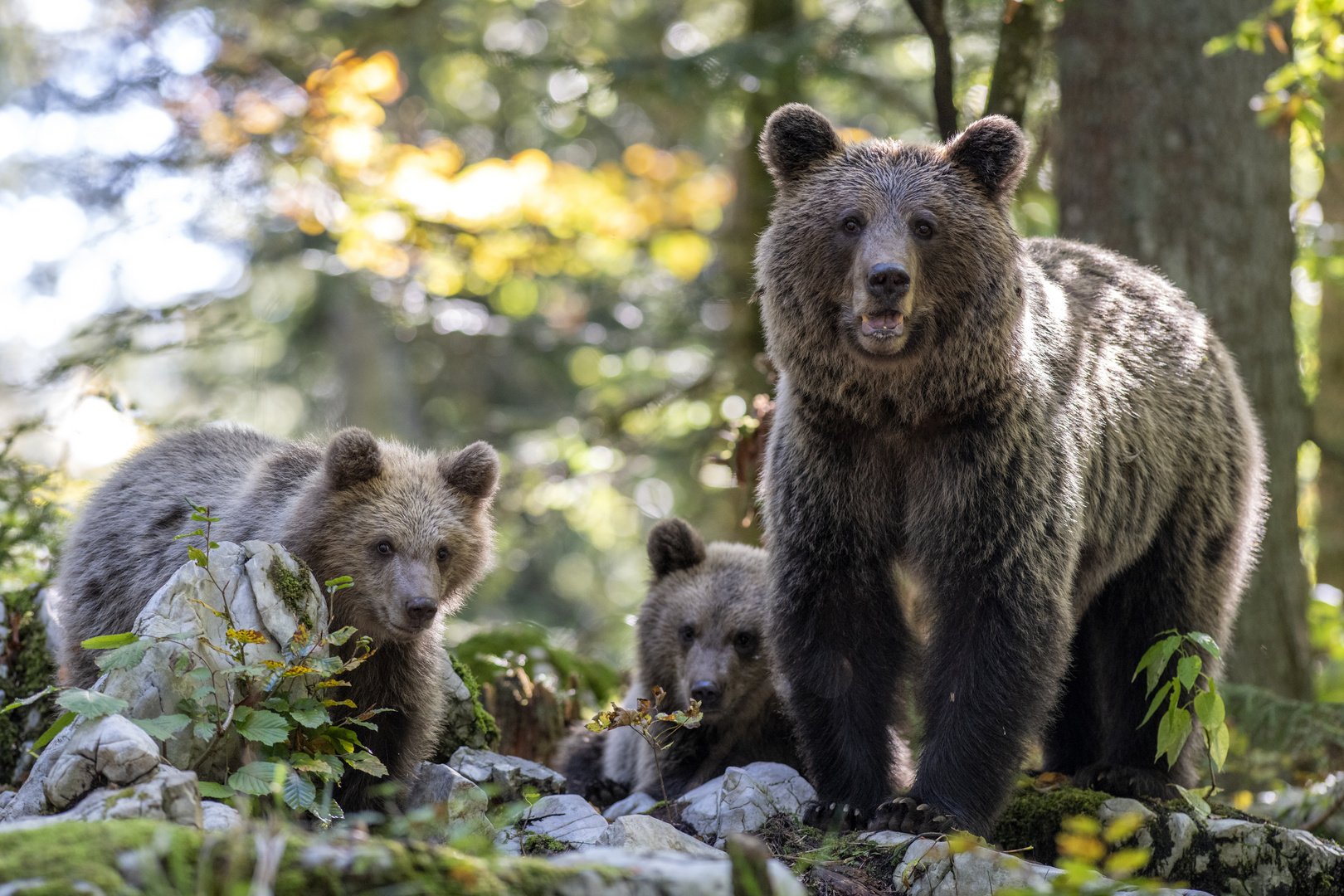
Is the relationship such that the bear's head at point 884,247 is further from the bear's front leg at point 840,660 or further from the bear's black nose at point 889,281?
the bear's front leg at point 840,660

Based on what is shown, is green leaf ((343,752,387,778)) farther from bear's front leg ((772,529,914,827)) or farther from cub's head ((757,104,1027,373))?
cub's head ((757,104,1027,373))

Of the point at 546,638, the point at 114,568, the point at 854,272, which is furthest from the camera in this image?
the point at 546,638

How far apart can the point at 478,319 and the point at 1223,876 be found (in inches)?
377

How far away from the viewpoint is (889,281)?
14.6 feet

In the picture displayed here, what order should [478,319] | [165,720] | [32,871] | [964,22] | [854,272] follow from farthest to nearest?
1. [478,319]
2. [964,22]
3. [854,272]
4. [165,720]
5. [32,871]

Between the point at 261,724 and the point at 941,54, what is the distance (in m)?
5.26

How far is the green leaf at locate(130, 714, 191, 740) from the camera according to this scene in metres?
3.56

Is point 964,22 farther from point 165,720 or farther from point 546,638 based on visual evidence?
point 165,720

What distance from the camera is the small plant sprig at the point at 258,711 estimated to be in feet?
12.0

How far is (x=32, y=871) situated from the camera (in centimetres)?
246

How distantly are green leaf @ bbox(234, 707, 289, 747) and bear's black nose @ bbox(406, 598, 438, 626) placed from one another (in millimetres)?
867

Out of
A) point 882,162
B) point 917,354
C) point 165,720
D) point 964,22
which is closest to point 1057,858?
point 917,354

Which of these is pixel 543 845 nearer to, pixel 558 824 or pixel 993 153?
pixel 558 824

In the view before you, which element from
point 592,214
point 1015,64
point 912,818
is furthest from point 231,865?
point 592,214
